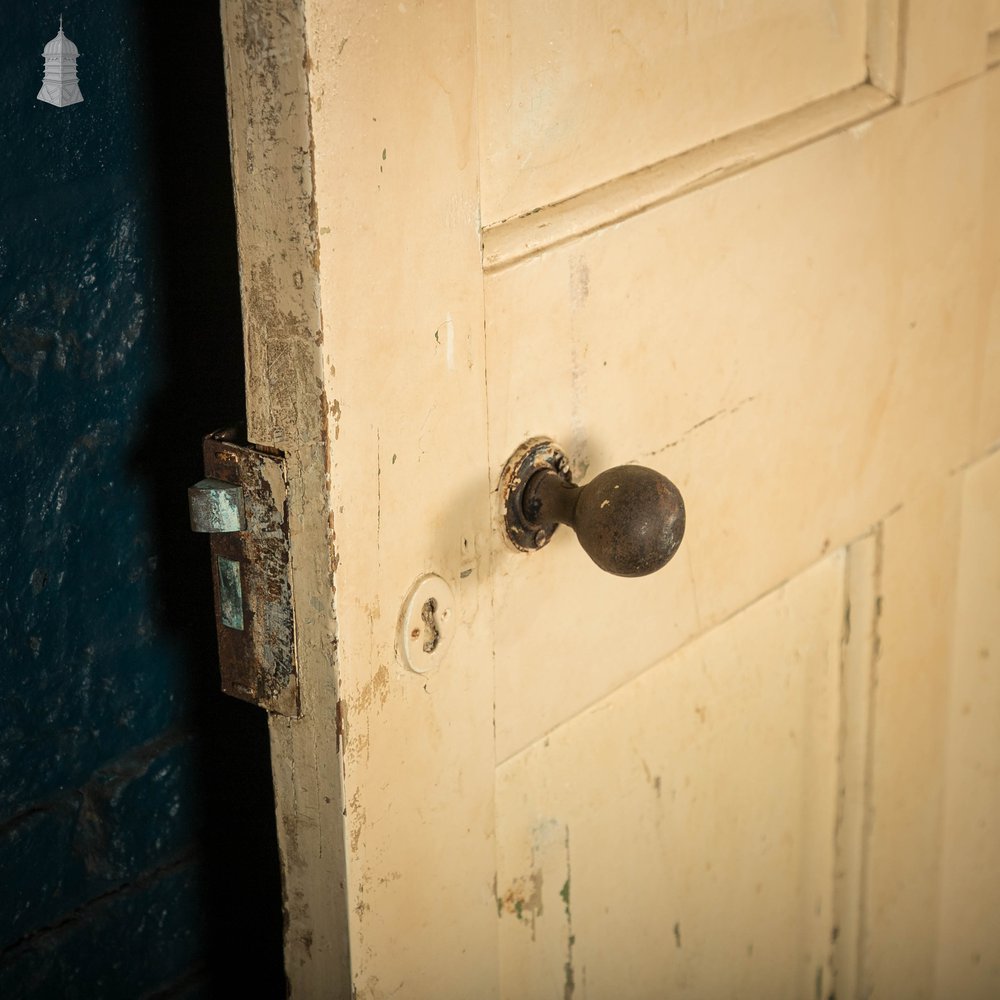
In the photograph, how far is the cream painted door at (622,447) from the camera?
0.72 meters

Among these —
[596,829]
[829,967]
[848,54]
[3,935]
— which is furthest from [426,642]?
[829,967]

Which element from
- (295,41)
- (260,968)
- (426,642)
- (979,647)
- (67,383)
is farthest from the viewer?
(979,647)

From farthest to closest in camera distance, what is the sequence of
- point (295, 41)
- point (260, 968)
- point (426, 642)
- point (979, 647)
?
point (979, 647) < point (260, 968) < point (426, 642) < point (295, 41)

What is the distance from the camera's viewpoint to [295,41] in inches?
25.9

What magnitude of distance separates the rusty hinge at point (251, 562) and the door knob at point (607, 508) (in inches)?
6.2

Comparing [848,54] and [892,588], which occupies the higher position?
[848,54]

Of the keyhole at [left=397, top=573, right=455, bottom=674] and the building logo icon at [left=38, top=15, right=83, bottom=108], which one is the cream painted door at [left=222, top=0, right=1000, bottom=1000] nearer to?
the keyhole at [left=397, top=573, right=455, bottom=674]

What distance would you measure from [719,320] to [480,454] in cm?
24

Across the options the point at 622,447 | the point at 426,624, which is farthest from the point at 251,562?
the point at 622,447

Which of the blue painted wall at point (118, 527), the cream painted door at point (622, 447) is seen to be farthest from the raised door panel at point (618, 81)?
the blue painted wall at point (118, 527)

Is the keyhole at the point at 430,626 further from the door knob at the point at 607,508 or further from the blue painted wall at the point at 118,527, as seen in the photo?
the blue painted wall at the point at 118,527

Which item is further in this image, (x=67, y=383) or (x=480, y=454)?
(x=67, y=383)

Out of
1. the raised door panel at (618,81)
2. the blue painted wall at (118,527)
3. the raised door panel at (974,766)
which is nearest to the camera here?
the raised door panel at (618,81)

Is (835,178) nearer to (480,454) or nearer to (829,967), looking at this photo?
(480,454)
